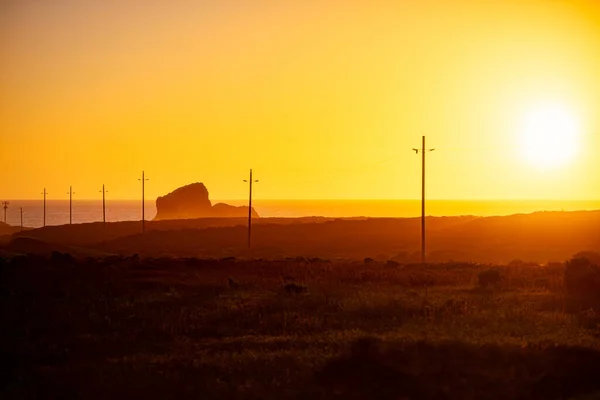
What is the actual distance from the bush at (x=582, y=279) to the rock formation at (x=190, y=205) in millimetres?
161324

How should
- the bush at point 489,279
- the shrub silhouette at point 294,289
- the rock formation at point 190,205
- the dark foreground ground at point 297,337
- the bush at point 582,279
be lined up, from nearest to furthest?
1. the dark foreground ground at point 297,337
2. the shrub silhouette at point 294,289
3. the bush at point 582,279
4. the bush at point 489,279
5. the rock formation at point 190,205

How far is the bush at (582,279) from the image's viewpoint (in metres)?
28.8

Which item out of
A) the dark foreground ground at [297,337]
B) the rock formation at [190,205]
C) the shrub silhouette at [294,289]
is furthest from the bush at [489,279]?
the rock formation at [190,205]

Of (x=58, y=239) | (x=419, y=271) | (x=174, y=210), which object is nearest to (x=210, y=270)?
(x=419, y=271)

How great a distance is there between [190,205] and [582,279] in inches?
6741

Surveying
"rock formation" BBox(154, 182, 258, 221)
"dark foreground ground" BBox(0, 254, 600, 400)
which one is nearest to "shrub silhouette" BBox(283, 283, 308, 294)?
"dark foreground ground" BBox(0, 254, 600, 400)

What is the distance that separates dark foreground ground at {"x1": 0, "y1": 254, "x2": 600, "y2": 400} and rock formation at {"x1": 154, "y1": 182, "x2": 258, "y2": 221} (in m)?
158

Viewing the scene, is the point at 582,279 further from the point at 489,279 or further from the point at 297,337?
the point at 297,337

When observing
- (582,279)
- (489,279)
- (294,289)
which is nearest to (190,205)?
(489,279)

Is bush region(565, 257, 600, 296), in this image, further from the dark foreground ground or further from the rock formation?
the rock formation

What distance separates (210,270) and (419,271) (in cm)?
1151

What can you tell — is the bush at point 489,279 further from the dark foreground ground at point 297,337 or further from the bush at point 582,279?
the bush at point 582,279

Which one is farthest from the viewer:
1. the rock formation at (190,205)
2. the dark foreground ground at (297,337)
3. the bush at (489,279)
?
the rock formation at (190,205)

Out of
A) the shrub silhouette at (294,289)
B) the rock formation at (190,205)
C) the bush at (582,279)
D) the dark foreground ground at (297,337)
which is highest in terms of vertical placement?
the rock formation at (190,205)
